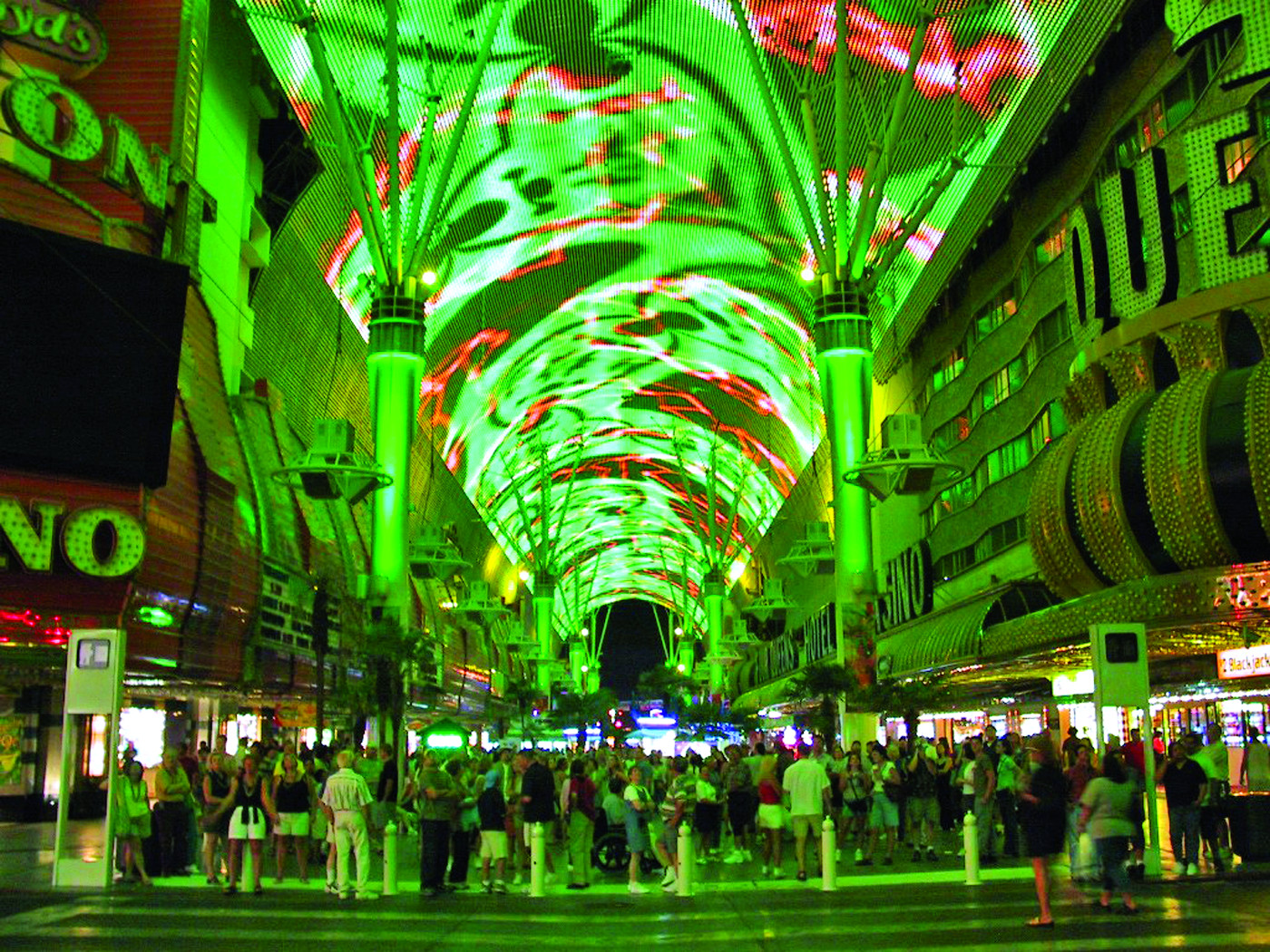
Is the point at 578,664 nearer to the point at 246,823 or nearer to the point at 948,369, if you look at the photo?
the point at 948,369

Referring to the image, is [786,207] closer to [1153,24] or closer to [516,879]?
[1153,24]

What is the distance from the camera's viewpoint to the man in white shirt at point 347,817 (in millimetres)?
14914

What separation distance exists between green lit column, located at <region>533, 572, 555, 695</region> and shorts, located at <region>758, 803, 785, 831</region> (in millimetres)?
58819

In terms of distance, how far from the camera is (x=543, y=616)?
7775cm

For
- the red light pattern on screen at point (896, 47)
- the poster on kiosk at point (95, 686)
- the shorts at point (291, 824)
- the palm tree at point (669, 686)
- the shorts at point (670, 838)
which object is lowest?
the shorts at point (670, 838)

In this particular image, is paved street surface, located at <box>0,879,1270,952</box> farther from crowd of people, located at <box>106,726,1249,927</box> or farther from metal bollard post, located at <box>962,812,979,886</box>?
→ crowd of people, located at <box>106,726,1249,927</box>

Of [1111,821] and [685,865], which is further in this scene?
[685,865]

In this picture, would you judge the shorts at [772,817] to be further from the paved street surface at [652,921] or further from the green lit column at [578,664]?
the green lit column at [578,664]

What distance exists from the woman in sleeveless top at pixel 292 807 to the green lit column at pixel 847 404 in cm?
1394

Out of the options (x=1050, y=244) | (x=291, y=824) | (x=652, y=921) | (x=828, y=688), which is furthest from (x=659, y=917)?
(x=1050, y=244)

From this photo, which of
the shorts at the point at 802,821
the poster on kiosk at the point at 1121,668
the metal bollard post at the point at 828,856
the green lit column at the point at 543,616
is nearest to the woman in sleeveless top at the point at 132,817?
the shorts at the point at 802,821

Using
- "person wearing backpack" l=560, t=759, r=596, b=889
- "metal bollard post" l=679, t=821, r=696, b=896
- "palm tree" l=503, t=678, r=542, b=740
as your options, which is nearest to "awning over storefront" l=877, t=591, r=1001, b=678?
"person wearing backpack" l=560, t=759, r=596, b=889

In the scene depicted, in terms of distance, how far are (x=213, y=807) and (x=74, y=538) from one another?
18.3 ft

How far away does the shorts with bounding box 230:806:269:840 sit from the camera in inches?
605
